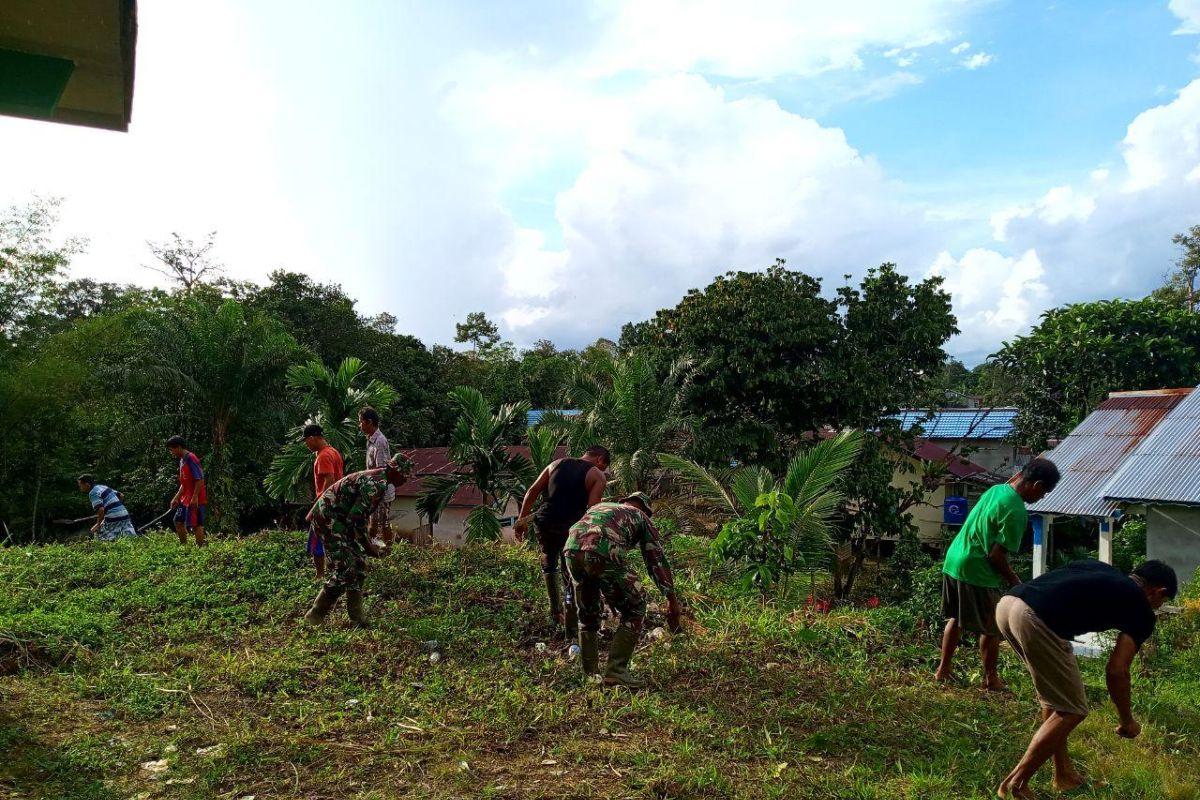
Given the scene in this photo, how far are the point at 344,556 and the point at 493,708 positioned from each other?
7.01 feet

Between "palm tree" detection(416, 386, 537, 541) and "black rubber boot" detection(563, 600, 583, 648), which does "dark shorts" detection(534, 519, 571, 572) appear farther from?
"palm tree" detection(416, 386, 537, 541)

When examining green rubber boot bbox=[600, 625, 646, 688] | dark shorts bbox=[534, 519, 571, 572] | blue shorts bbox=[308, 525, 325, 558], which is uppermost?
dark shorts bbox=[534, 519, 571, 572]

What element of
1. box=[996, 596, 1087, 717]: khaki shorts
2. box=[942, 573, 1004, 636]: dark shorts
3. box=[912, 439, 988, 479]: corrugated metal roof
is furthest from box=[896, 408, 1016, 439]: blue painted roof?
box=[996, 596, 1087, 717]: khaki shorts

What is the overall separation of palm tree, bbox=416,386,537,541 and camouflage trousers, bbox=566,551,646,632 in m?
5.75

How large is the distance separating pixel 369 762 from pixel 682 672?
7.93ft

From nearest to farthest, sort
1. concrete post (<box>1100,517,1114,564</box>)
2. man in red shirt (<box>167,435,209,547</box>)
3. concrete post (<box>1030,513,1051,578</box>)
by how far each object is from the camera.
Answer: man in red shirt (<box>167,435,209,547</box>) → concrete post (<box>1100,517,1114,564</box>) → concrete post (<box>1030,513,1051,578</box>)

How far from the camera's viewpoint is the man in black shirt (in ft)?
12.5

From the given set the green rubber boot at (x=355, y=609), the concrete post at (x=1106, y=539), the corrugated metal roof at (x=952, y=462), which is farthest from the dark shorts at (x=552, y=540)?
the corrugated metal roof at (x=952, y=462)

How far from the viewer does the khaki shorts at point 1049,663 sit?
12.5 ft

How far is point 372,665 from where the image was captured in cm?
572

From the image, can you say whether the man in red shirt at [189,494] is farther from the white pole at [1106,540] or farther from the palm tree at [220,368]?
the white pole at [1106,540]

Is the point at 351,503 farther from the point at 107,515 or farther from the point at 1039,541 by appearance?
the point at 1039,541

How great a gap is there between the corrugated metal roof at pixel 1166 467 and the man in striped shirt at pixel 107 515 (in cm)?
1418

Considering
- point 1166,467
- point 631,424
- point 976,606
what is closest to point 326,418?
point 631,424
